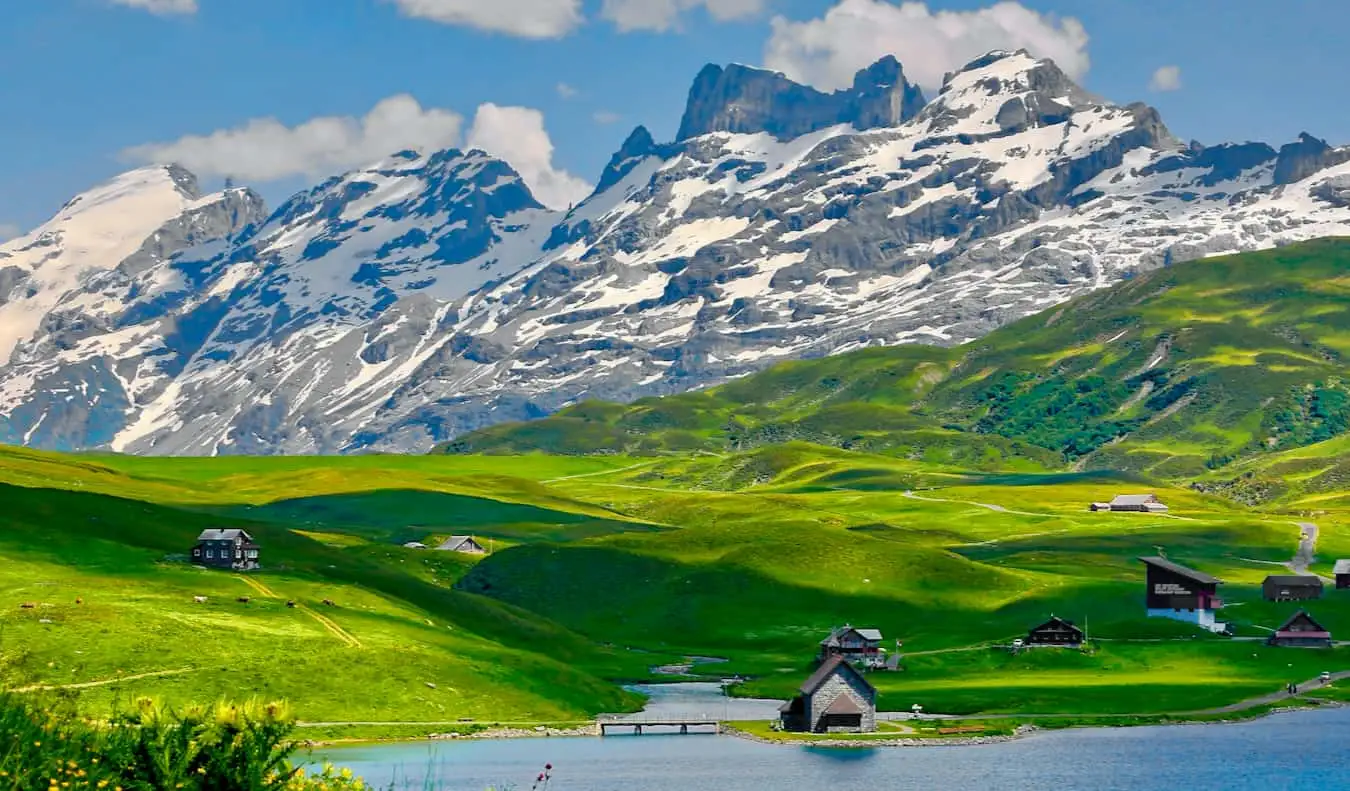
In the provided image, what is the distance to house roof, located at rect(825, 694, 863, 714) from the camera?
5546 inches

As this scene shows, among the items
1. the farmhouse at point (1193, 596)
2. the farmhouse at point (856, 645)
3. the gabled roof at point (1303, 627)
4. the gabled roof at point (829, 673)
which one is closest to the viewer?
the gabled roof at point (829, 673)

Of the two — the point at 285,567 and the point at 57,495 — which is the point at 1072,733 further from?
the point at 57,495

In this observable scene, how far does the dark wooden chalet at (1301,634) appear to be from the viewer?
184 metres

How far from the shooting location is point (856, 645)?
179m

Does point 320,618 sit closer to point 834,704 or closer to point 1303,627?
point 834,704

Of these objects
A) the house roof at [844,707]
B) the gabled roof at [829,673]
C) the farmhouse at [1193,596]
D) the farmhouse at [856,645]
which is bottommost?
the house roof at [844,707]

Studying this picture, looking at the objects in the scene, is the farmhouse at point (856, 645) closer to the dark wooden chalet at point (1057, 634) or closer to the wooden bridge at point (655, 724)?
the dark wooden chalet at point (1057, 634)

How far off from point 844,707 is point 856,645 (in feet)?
126

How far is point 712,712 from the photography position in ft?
509

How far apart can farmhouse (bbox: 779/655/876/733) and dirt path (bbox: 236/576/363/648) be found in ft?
122

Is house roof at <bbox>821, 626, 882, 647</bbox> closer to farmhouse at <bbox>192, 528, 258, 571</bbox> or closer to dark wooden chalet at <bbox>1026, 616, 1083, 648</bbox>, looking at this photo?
dark wooden chalet at <bbox>1026, 616, 1083, 648</bbox>

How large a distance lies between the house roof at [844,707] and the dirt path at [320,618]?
130 feet

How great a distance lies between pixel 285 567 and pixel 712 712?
56.3 m

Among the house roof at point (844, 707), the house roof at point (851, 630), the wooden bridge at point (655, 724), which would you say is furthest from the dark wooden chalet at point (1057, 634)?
the wooden bridge at point (655, 724)
